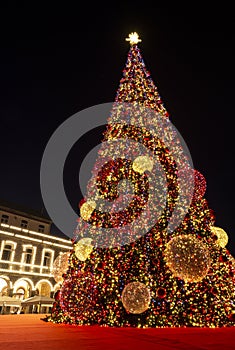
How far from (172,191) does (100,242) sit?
2.78 meters

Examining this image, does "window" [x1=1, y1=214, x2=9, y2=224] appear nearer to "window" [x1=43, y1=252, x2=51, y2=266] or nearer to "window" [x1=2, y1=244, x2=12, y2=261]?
"window" [x1=2, y1=244, x2=12, y2=261]

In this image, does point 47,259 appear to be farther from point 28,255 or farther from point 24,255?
point 24,255

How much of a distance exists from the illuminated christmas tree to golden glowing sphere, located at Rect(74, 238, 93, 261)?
3cm

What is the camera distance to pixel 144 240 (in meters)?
8.99

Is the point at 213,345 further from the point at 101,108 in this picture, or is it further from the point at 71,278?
the point at 101,108

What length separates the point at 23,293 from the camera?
84.0 ft

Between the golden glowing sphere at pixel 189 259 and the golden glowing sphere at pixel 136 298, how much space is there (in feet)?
3.07

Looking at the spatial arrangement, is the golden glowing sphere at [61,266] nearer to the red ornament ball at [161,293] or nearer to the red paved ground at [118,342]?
the red ornament ball at [161,293]

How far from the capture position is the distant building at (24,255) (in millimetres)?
24984

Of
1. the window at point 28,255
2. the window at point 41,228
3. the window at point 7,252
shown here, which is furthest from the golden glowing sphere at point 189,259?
the window at point 41,228

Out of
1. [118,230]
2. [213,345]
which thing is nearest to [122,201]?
[118,230]

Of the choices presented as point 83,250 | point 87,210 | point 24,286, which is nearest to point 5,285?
point 24,286

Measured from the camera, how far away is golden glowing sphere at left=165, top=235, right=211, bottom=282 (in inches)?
291

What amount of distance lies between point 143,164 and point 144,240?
2.23 meters
